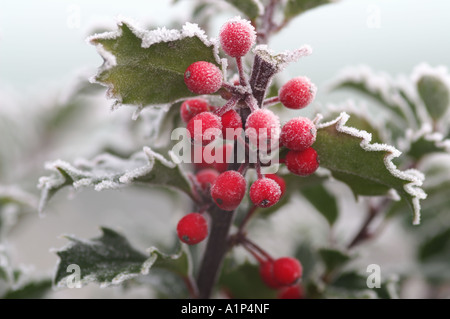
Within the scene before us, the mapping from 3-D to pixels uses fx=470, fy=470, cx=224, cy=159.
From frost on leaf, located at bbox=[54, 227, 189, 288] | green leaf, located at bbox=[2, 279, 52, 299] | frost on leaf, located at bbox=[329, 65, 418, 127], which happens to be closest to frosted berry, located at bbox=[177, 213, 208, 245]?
frost on leaf, located at bbox=[54, 227, 189, 288]

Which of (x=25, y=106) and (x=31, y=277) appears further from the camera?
(x=25, y=106)

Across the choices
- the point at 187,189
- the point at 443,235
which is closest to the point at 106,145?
the point at 187,189

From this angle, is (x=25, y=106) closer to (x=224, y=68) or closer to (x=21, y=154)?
(x=21, y=154)

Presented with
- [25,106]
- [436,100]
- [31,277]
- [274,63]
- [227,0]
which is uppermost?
[25,106]

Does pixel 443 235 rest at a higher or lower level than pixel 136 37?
lower

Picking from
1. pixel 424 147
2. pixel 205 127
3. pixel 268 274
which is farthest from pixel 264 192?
pixel 424 147

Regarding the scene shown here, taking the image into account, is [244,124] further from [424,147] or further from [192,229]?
[424,147]
